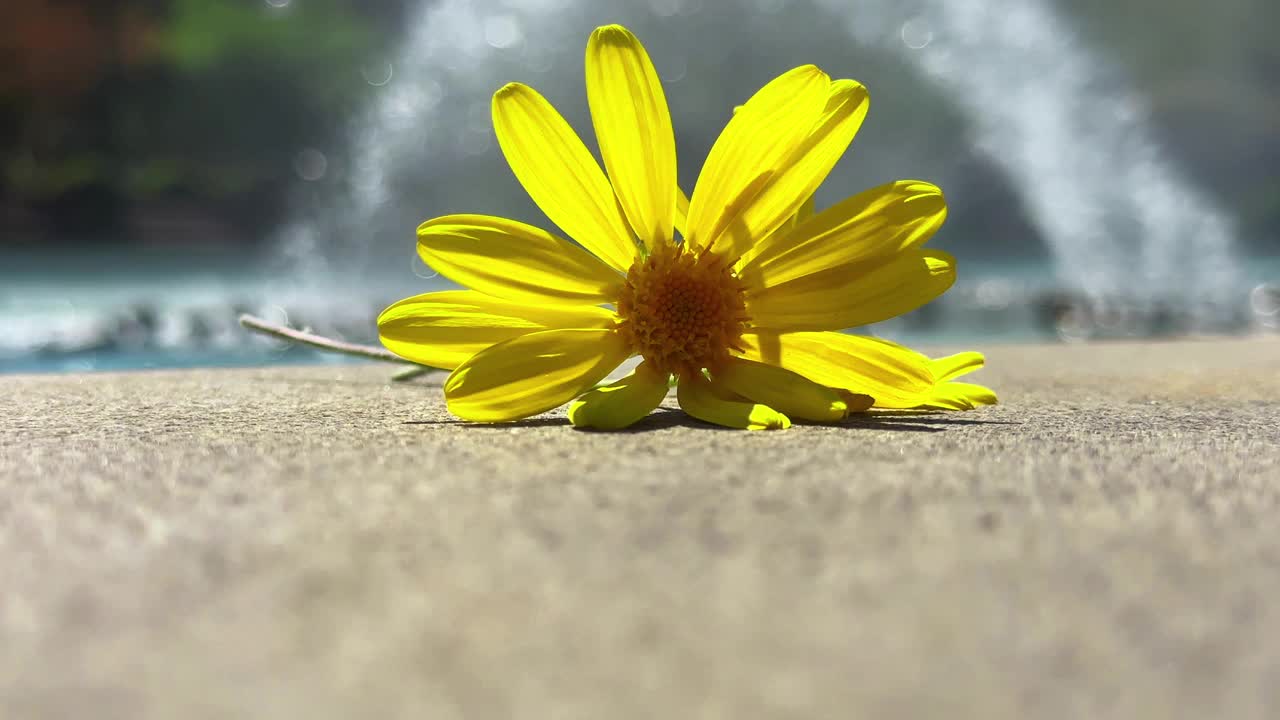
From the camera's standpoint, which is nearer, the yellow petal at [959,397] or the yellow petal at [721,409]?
the yellow petal at [721,409]

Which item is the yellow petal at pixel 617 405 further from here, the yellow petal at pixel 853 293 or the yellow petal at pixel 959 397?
the yellow petal at pixel 959 397

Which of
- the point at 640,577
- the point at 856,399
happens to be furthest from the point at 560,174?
the point at 640,577

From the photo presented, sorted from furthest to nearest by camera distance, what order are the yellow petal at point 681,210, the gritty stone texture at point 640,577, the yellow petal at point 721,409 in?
1. the yellow petal at point 681,210
2. the yellow petal at point 721,409
3. the gritty stone texture at point 640,577

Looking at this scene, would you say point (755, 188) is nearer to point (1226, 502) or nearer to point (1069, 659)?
point (1226, 502)

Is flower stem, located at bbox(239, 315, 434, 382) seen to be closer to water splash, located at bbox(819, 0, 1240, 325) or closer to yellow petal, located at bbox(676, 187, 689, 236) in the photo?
yellow petal, located at bbox(676, 187, 689, 236)

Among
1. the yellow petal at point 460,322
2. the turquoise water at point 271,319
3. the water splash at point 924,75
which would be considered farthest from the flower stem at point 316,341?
the water splash at point 924,75

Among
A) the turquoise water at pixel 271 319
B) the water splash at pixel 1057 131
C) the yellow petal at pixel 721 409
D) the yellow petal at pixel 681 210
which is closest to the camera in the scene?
the yellow petal at pixel 721 409

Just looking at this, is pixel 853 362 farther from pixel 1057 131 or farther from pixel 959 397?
pixel 1057 131
